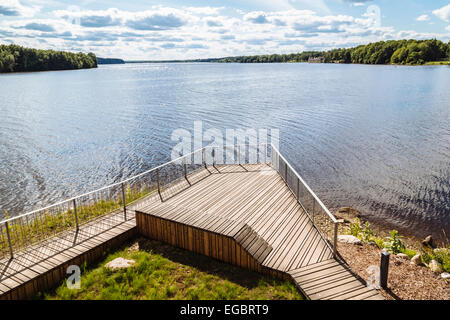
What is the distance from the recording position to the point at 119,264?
7703 millimetres

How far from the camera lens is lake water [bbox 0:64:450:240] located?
17.5m

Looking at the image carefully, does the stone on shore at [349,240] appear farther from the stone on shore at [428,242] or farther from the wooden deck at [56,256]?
the wooden deck at [56,256]

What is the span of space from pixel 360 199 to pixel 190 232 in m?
12.2

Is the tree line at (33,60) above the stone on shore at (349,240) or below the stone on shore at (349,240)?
above

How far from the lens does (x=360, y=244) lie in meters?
9.51

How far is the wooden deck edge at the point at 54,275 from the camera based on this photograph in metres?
6.69

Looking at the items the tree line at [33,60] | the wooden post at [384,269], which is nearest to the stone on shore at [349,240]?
the wooden post at [384,269]

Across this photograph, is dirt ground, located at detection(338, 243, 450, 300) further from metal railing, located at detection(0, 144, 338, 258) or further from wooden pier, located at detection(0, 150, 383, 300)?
metal railing, located at detection(0, 144, 338, 258)

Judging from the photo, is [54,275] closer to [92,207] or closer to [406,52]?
[92,207]

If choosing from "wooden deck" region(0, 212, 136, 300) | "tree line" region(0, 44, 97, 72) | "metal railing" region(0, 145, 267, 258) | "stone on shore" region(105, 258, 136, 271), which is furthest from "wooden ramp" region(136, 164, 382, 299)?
"tree line" region(0, 44, 97, 72)

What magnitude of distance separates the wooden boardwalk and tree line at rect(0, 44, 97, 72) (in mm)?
141286

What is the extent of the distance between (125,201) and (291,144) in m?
17.9

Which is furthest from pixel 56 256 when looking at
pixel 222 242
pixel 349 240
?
pixel 349 240

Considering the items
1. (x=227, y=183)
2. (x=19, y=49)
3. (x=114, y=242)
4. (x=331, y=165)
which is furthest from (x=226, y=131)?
(x=19, y=49)
